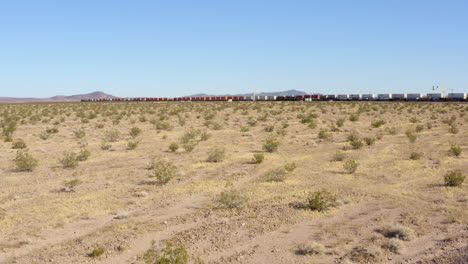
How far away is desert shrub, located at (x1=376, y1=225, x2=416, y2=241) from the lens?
7758 millimetres

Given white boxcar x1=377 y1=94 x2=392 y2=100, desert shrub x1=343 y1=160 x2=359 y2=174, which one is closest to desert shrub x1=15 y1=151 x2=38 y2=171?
desert shrub x1=343 y1=160 x2=359 y2=174

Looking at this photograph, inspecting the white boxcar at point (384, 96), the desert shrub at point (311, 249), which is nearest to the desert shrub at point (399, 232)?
the desert shrub at point (311, 249)

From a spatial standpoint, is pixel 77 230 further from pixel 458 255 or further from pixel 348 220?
pixel 458 255

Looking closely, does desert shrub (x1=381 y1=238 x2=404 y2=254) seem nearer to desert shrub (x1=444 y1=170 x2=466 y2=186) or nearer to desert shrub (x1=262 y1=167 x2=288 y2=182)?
desert shrub (x1=444 y1=170 x2=466 y2=186)

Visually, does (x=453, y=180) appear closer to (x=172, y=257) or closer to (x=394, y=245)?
(x=394, y=245)

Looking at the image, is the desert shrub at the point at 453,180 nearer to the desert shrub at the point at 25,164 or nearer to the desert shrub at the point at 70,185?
the desert shrub at the point at 70,185

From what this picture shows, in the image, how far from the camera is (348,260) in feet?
22.5

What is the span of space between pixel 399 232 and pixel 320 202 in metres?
2.07

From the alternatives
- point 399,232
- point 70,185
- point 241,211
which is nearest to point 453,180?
point 399,232

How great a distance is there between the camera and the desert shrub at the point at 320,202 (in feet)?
31.4

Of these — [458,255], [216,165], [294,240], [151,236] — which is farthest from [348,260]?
[216,165]

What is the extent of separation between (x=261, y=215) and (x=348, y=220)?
190cm

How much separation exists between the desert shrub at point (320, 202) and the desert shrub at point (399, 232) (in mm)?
1660

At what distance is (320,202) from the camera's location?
959cm
